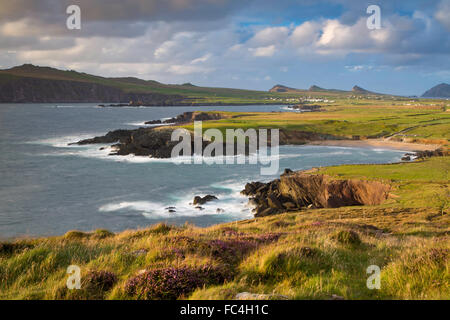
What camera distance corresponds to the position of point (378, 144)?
262ft

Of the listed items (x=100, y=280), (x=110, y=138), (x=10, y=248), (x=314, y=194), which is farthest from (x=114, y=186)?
(x=110, y=138)

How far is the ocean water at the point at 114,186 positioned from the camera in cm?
3428

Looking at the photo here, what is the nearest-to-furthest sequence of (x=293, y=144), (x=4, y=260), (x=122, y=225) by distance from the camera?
1. (x=4, y=260)
2. (x=122, y=225)
3. (x=293, y=144)

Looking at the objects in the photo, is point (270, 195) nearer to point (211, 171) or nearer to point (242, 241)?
point (211, 171)

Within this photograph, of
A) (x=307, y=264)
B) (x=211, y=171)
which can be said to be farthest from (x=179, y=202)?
(x=307, y=264)

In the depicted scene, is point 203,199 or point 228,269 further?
point 203,199

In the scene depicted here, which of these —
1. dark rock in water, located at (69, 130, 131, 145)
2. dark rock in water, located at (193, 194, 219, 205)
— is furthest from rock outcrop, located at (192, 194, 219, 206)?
dark rock in water, located at (69, 130, 131, 145)

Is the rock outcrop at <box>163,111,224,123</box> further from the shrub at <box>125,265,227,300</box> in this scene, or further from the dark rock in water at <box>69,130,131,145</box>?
the shrub at <box>125,265,227,300</box>

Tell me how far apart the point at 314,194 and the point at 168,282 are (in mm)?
29682

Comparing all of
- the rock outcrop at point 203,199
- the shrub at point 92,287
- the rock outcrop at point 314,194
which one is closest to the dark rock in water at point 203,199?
the rock outcrop at point 203,199

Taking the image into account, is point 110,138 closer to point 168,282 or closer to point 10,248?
point 10,248

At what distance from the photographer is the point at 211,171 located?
55.4m
